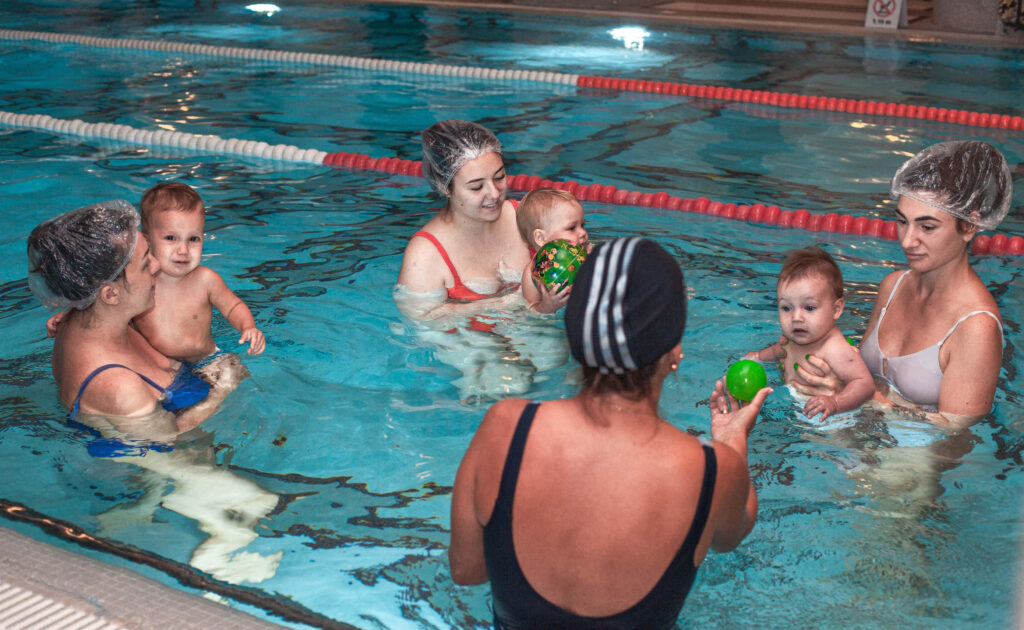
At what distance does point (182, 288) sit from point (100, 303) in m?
0.83

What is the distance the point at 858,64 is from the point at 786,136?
13.7 feet

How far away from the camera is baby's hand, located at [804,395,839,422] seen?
3.36 m

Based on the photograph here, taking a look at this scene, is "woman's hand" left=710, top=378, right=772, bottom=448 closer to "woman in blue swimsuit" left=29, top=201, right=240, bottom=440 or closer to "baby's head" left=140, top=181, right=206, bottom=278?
"woman in blue swimsuit" left=29, top=201, right=240, bottom=440

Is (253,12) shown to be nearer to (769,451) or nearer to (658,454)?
(769,451)

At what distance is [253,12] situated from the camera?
17469 millimetres

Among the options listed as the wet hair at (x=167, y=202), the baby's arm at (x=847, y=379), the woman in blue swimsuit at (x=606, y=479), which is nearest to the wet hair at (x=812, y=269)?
the baby's arm at (x=847, y=379)

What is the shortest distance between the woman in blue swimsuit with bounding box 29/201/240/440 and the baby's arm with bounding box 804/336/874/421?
2.38 m

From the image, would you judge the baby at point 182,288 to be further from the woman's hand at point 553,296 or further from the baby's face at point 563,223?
the baby's face at point 563,223

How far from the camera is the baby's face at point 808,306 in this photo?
11.8 feet

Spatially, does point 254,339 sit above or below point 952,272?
below

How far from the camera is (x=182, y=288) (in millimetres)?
4066

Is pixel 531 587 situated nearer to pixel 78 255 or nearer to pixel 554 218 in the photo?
pixel 78 255

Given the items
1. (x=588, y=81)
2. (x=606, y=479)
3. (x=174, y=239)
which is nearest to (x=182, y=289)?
(x=174, y=239)

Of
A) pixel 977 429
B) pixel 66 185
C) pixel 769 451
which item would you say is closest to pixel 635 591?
pixel 769 451
